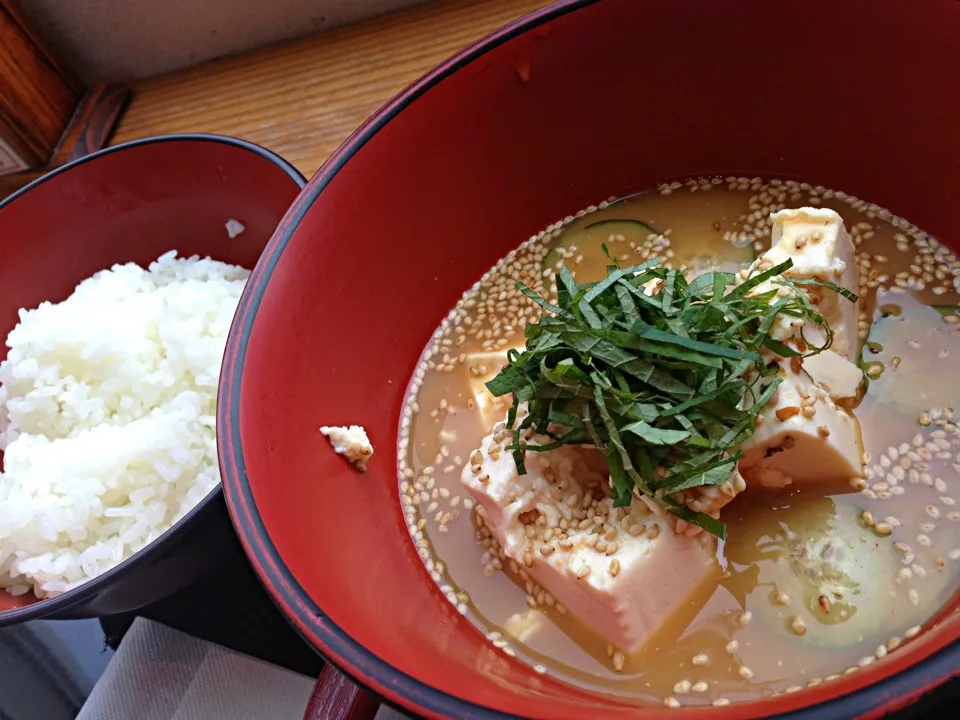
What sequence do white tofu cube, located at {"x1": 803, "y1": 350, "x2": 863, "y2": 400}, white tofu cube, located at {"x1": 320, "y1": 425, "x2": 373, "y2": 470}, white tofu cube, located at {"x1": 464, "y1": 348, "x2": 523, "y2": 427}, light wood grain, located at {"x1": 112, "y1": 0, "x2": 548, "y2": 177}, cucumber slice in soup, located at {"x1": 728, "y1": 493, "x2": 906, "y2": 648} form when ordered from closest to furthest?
cucumber slice in soup, located at {"x1": 728, "y1": 493, "x2": 906, "y2": 648}, white tofu cube, located at {"x1": 803, "y1": 350, "x2": 863, "y2": 400}, white tofu cube, located at {"x1": 320, "y1": 425, "x2": 373, "y2": 470}, white tofu cube, located at {"x1": 464, "y1": 348, "x2": 523, "y2": 427}, light wood grain, located at {"x1": 112, "y1": 0, "x2": 548, "y2": 177}

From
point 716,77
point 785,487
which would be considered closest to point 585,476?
point 785,487

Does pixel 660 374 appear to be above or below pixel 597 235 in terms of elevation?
below

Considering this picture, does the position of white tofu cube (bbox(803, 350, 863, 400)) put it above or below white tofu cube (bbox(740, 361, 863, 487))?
above

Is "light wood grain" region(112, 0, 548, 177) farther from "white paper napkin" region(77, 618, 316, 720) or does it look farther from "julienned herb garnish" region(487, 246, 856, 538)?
"white paper napkin" region(77, 618, 316, 720)

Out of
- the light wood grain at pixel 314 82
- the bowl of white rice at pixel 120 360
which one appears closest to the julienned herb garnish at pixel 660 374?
the bowl of white rice at pixel 120 360

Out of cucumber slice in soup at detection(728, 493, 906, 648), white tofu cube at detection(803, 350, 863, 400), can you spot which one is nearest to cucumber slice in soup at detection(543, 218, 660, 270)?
white tofu cube at detection(803, 350, 863, 400)

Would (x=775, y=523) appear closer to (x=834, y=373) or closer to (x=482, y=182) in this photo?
(x=834, y=373)

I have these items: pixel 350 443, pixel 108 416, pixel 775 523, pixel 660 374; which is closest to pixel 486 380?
pixel 350 443
